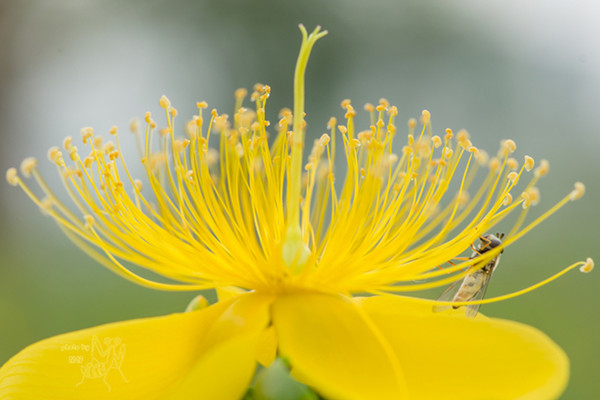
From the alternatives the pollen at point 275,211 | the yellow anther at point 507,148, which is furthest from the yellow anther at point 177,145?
the yellow anther at point 507,148

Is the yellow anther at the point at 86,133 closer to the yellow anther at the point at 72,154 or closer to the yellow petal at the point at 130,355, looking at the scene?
the yellow anther at the point at 72,154

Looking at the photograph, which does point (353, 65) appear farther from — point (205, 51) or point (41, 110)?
point (41, 110)

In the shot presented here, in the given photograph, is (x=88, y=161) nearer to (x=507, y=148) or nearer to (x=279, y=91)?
(x=507, y=148)

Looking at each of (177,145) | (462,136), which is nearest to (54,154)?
(177,145)

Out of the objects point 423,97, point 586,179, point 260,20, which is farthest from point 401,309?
point 260,20

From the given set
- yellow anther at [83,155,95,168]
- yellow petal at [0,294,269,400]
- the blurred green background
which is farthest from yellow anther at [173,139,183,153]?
the blurred green background

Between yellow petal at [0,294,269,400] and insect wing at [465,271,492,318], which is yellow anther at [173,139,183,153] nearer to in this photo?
yellow petal at [0,294,269,400]
